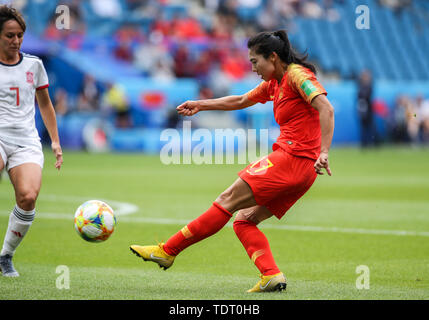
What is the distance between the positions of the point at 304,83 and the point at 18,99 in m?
2.61

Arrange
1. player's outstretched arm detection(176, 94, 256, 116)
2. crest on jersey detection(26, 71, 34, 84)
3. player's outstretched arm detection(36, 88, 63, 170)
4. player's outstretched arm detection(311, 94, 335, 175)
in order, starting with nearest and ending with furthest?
1. player's outstretched arm detection(311, 94, 335, 175)
2. crest on jersey detection(26, 71, 34, 84)
3. player's outstretched arm detection(176, 94, 256, 116)
4. player's outstretched arm detection(36, 88, 63, 170)

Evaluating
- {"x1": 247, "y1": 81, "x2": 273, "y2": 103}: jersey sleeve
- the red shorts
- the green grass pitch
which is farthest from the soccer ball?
{"x1": 247, "y1": 81, "x2": 273, "y2": 103}: jersey sleeve

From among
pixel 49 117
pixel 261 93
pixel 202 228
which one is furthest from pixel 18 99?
pixel 261 93

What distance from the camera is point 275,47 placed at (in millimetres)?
6223

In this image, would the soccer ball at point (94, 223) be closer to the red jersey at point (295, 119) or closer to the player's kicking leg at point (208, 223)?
the player's kicking leg at point (208, 223)

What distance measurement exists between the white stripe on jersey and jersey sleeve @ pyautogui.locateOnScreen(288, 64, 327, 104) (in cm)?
240

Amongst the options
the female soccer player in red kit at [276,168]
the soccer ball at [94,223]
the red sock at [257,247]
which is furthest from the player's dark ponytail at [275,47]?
the soccer ball at [94,223]

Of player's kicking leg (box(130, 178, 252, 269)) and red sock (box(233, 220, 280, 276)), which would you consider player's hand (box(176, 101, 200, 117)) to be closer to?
player's kicking leg (box(130, 178, 252, 269))

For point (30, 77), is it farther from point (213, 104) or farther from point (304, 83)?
point (304, 83)

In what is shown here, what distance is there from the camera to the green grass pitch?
20.7 feet

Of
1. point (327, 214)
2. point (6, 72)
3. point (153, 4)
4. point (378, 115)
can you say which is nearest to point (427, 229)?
point (327, 214)

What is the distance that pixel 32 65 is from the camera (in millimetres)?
6879

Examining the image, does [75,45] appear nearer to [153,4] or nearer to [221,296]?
[153,4]

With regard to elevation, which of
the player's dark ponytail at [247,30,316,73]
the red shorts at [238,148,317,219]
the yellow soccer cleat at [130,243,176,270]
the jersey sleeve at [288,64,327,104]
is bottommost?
the yellow soccer cleat at [130,243,176,270]
